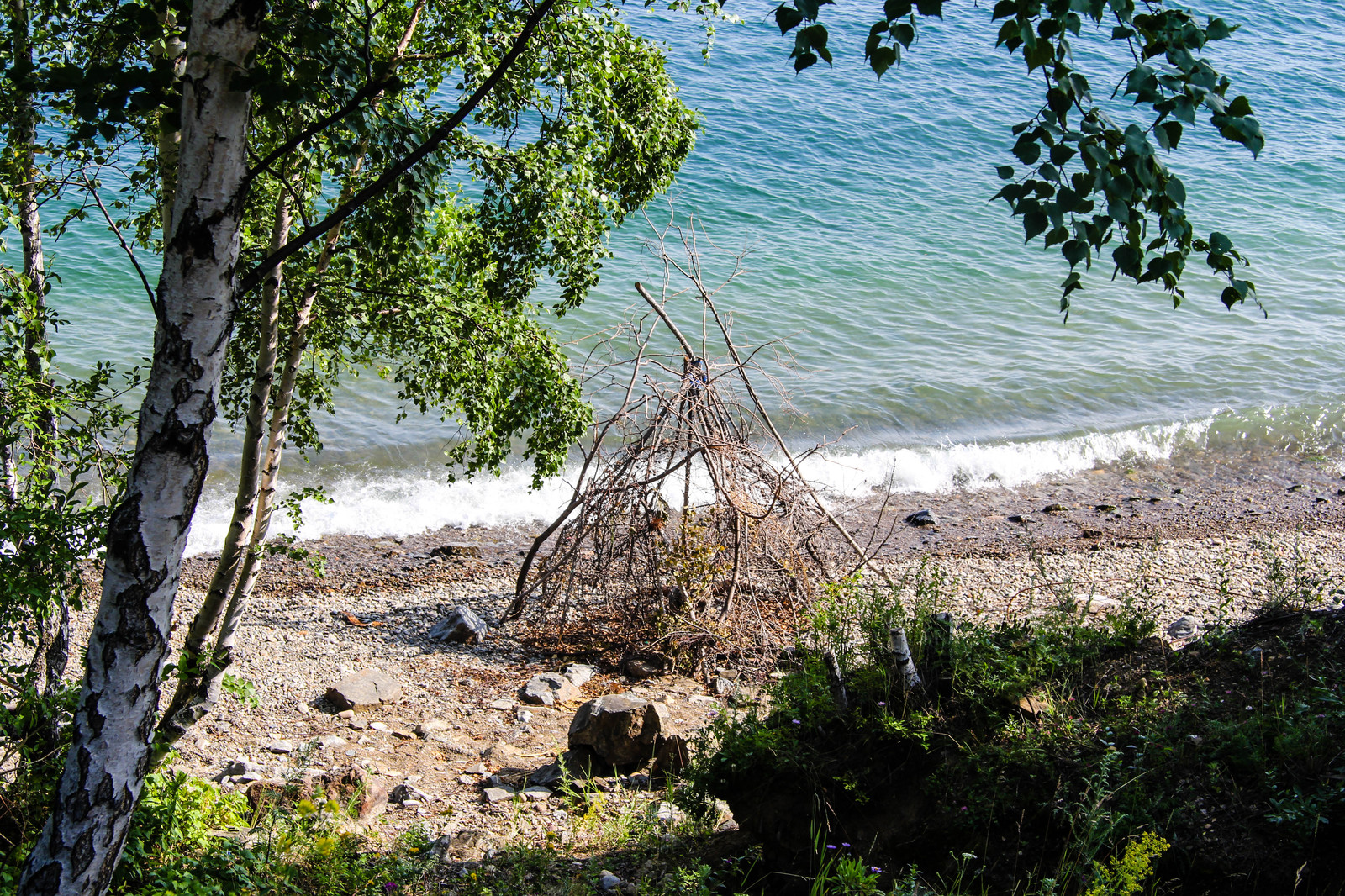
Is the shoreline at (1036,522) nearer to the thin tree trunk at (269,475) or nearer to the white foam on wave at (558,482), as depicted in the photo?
the white foam on wave at (558,482)

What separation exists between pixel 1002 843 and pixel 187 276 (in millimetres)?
3772

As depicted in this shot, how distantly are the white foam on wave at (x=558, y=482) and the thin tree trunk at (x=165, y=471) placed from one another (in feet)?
20.3

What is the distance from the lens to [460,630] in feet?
27.7

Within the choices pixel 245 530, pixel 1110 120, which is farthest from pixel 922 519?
pixel 1110 120

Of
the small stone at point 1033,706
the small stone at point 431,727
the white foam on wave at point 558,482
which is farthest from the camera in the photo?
the white foam on wave at point 558,482

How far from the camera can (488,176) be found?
18.4ft

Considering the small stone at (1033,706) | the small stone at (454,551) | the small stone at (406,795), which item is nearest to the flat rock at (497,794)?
the small stone at (406,795)

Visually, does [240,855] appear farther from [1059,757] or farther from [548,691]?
[1059,757]

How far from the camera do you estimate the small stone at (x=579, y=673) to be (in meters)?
7.73

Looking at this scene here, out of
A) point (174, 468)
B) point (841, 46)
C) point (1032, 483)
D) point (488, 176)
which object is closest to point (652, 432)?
point (488, 176)

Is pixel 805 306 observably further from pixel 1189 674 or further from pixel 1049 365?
pixel 1189 674

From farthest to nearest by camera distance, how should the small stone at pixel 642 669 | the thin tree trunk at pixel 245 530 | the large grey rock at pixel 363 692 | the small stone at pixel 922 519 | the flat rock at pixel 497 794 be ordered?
the small stone at pixel 922 519 < the small stone at pixel 642 669 < the large grey rock at pixel 363 692 < the flat rock at pixel 497 794 < the thin tree trunk at pixel 245 530

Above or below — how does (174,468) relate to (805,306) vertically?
above

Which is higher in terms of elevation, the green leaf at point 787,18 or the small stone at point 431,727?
the green leaf at point 787,18
